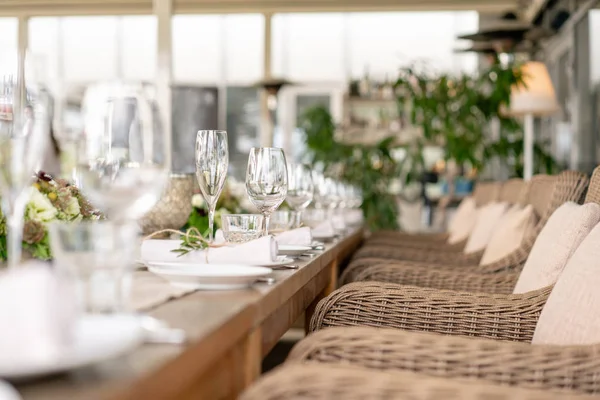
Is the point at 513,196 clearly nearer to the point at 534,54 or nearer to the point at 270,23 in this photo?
the point at 534,54

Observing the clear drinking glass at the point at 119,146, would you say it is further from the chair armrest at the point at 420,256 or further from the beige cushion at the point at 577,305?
the chair armrest at the point at 420,256

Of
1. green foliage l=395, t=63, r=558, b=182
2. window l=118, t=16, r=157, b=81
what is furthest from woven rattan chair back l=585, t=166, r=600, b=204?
window l=118, t=16, r=157, b=81

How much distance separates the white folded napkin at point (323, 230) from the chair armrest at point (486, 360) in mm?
1322

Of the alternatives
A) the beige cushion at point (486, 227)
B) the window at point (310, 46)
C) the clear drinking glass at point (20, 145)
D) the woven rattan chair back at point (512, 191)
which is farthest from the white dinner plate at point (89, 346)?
the window at point (310, 46)

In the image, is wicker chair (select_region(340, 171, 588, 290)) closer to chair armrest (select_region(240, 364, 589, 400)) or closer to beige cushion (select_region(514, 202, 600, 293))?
beige cushion (select_region(514, 202, 600, 293))

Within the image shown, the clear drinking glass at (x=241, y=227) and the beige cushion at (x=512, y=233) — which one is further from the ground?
the clear drinking glass at (x=241, y=227)

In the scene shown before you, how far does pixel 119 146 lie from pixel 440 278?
160cm

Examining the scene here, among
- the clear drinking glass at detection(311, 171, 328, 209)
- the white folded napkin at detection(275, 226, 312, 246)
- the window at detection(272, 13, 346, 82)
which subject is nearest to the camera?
the white folded napkin at detection(275, 226, 312, 246)

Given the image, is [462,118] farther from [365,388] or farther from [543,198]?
[365,388]

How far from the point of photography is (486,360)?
3.75ft

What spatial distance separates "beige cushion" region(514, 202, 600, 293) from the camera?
1.78 meters

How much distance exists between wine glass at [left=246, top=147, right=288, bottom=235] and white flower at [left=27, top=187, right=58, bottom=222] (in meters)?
0.49

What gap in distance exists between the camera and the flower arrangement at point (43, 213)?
50.0 inches

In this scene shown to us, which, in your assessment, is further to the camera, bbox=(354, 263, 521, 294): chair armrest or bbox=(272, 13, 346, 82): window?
bbox=(272, 13, 346, 82): window
